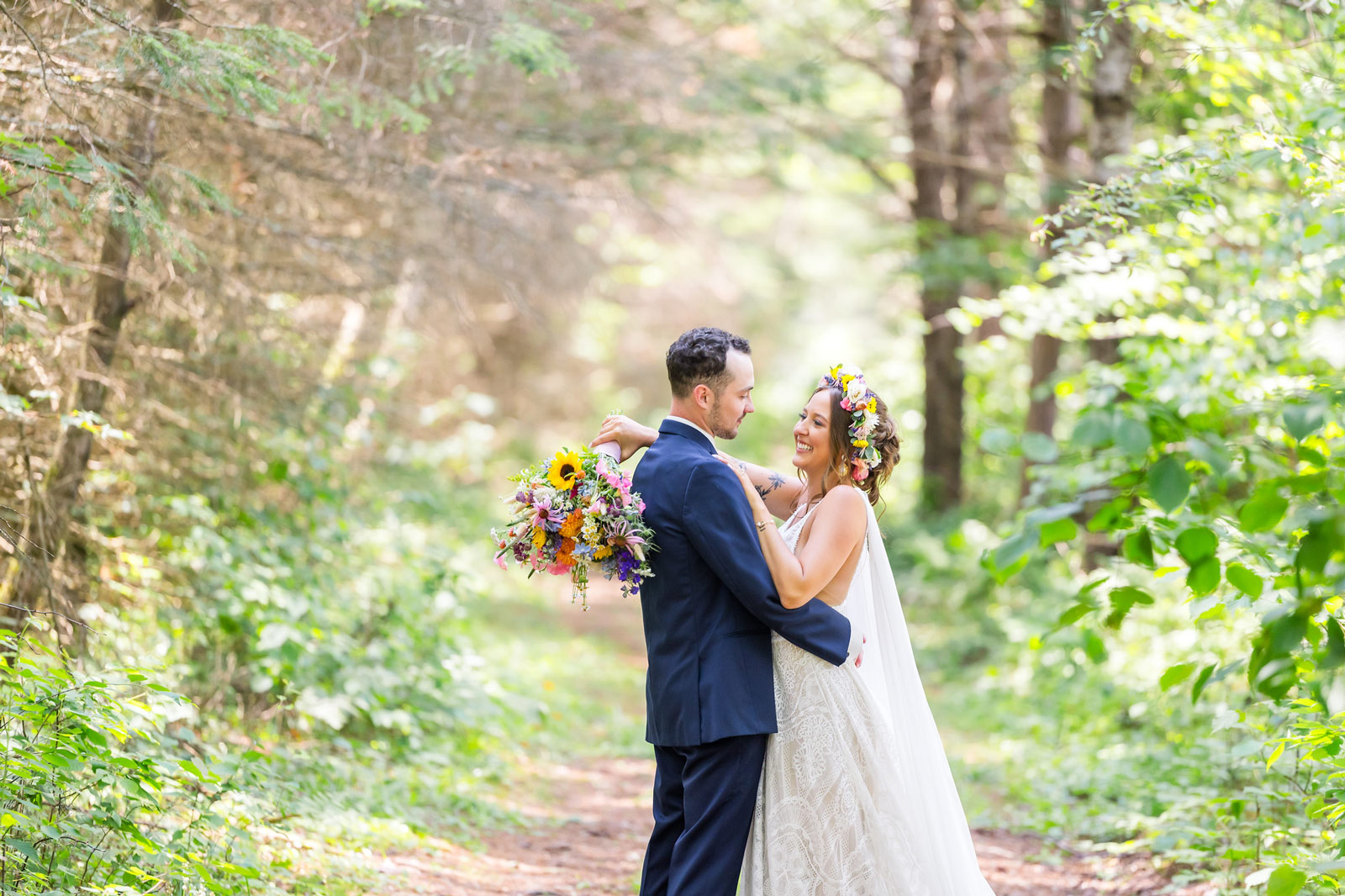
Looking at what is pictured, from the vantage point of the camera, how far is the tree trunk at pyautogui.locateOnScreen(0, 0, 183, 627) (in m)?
4.71

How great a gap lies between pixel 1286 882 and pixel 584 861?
328cm

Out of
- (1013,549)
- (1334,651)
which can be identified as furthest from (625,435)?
(1334,651)

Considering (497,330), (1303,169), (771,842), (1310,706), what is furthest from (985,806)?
(497,330)

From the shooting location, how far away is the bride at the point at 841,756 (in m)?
3.46

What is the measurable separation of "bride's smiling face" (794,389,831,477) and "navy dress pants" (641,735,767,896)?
38.0 inches

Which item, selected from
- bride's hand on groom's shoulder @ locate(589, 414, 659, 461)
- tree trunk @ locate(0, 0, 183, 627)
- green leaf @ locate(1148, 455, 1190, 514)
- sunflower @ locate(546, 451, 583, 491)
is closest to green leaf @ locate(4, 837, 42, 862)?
tree trunk @ locate(0, 0, 183, 627)

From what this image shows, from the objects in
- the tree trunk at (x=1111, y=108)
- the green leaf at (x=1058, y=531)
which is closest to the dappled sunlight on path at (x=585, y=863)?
the green leaf at (x=1058, y=531)

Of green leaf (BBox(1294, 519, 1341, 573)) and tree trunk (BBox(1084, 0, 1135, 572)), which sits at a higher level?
tree trunk (BBox(1084, 0, 1135, 572))

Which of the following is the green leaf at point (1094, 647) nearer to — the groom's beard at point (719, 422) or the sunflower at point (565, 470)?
the groom's beard at point (719, 422)

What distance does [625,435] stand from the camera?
3641 mm

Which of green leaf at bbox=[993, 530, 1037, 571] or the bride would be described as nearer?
green leaf at bbox=[993, 530, 1037, 571]

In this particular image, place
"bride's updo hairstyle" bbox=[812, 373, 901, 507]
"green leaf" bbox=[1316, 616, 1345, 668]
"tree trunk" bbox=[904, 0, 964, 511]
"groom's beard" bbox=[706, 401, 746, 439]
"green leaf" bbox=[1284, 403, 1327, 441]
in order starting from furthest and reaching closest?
"tree trunk" bbox=[904, 0, 964, 511] → "bride's updo hairstyle" bbox=[812, 373, 901, 507] → "groom's beard" bbox=[706, 401, 746, 439] → "green leaf" bbox=[1316, 616, 1345, 668] → "green leaf" bbox=[1284, 403, 1327, 441]

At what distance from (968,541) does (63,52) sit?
9738 millimetres

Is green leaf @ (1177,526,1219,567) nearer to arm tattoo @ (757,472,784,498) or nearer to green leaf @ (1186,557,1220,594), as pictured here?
green leaf @ (1186,557,1220,594)
